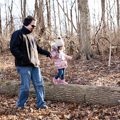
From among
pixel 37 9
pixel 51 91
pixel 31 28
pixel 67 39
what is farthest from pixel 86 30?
pixel 37 9

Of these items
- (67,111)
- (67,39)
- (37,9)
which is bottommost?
(67,111)

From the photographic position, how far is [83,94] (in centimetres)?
823

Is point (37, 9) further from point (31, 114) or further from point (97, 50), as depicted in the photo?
point (31, 114)

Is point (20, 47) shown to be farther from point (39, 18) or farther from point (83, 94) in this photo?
point (39, 18)

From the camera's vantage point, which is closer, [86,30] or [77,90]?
[77,90]

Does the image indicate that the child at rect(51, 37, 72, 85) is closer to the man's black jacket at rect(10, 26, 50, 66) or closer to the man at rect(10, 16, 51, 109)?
the man at rect(10, 16, 51, 109)

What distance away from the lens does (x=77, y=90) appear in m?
8.37

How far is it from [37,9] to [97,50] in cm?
845

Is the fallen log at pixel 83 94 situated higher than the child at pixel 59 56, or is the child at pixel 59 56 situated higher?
the child at pixel 59 56

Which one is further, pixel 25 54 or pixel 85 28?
pixel 85 28

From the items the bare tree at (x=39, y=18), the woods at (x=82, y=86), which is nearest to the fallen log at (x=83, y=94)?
the woods at (x=82, y=86)

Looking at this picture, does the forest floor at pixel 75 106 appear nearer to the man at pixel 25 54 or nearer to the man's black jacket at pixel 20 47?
the man at pixel 25 54

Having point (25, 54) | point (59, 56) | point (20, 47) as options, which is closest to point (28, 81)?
point (25, 54)

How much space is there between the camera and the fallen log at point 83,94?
309 inches
